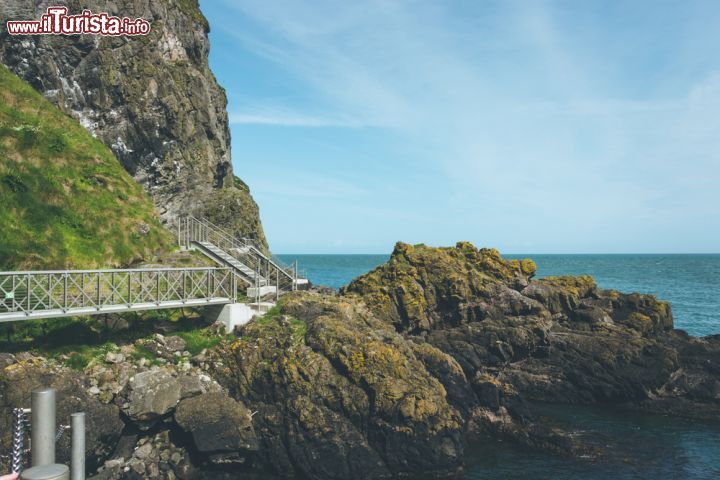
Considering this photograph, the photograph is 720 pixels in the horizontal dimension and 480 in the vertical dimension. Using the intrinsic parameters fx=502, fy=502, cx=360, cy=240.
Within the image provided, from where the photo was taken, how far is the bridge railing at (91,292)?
73.3ft

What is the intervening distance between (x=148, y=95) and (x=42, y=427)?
138ft

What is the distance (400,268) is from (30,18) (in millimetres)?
35704

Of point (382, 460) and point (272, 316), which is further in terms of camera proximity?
point (272, 316)

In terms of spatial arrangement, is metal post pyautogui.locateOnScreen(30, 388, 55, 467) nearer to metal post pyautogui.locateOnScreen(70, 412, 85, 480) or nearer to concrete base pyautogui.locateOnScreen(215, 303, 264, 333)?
metal post pyautogui.locateOnScreen(70, 412, 85, 480)

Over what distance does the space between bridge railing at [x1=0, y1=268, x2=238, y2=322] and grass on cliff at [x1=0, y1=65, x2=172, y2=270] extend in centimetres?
197

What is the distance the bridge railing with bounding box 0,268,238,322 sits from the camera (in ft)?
73.3

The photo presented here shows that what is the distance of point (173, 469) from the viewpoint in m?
21.5

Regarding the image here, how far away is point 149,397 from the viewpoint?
22.1 meters

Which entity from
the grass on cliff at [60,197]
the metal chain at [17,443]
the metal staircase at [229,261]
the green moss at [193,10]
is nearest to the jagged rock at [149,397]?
the grass on cliff at [60,197]

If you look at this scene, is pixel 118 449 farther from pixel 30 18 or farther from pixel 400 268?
pixel 30 18

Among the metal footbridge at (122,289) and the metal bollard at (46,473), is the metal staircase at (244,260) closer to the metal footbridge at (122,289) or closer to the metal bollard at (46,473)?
the metal footbridge at (122,289)

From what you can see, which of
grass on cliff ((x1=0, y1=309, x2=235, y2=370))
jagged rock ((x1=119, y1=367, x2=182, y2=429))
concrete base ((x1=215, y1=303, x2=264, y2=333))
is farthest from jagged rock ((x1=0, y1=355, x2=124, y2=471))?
concrete base ((x1=215, y1=303, x2=264, y2=333))

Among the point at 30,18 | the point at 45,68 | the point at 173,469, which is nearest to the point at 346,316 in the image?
the point at 173,469

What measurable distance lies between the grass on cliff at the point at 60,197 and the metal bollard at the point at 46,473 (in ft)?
76.6
